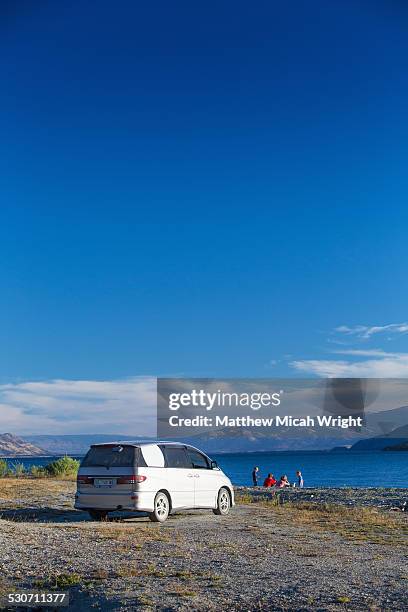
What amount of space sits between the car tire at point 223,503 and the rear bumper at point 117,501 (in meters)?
3.24

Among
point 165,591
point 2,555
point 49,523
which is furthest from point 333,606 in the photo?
point 49,523

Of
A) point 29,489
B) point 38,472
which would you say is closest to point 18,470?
point 38,472

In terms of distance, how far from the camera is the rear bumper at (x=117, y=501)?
53.5 feet

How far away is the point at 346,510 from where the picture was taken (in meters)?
22.7

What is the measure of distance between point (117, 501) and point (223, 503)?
4196mm

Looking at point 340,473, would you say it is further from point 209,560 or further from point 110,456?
point 209,560

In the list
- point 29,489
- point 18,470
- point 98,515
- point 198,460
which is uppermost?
point 198,460

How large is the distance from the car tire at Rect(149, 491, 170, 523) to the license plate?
1.12 meters

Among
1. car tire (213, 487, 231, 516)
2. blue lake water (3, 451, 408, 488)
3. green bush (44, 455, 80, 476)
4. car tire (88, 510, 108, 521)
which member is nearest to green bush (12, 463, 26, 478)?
green bush (44, 455, 80, 476)

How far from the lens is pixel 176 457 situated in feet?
59.6

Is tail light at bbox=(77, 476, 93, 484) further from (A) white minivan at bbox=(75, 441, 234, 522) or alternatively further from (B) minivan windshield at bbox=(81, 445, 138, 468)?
(B) minivan windshield at bbox=(81, 445, 138, 468)

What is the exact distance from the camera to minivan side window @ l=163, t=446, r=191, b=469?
17.8 metres

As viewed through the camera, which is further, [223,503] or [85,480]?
[223,503]

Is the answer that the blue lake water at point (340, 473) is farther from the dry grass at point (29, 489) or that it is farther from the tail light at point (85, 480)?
the tail light at point (85, 480)
